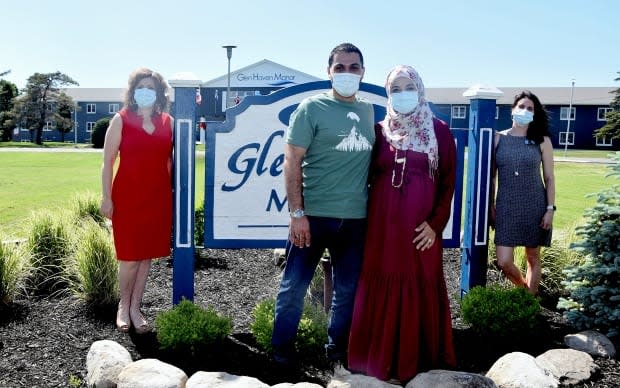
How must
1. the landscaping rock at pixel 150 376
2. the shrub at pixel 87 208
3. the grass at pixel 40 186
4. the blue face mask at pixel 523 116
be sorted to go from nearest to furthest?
the landscaping rock at pixel 150 376 → the blue face mask at pixel 523 116 → the shrub at pixel 87 208 → the grass at pixel 40 186

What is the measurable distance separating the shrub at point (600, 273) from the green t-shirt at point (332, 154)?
210 centimetres

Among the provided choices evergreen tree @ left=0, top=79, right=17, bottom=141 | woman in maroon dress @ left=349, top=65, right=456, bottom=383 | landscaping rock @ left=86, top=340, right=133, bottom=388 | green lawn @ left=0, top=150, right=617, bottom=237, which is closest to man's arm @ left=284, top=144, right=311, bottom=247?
woman in maroon dress @ left=349, top=65, right=456, bottom=383

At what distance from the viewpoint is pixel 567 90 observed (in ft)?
187

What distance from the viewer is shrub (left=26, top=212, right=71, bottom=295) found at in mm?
5496

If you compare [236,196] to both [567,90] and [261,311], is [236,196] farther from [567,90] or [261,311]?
[567,90]

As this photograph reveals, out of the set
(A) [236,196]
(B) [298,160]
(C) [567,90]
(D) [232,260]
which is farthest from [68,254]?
(C) [567,90]

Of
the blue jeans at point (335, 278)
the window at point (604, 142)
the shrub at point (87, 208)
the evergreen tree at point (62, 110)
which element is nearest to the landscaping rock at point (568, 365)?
the blue jeans at point (335, 278)

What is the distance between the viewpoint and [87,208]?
7.50 metres

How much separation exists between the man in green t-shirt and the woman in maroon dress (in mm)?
99

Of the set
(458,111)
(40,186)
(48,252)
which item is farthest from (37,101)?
(48,252)

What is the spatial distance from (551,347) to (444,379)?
147 cm

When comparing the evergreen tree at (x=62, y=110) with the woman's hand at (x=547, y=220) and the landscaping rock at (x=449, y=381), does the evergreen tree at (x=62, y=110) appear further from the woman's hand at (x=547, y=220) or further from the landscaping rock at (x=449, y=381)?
the landscaping rock at (x=449, y=381)

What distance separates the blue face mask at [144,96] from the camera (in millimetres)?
4242

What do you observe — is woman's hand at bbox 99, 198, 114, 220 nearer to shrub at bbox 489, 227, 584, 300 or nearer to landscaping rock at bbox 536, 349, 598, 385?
landscaping rock at bbox 536, 349, 598, 385
